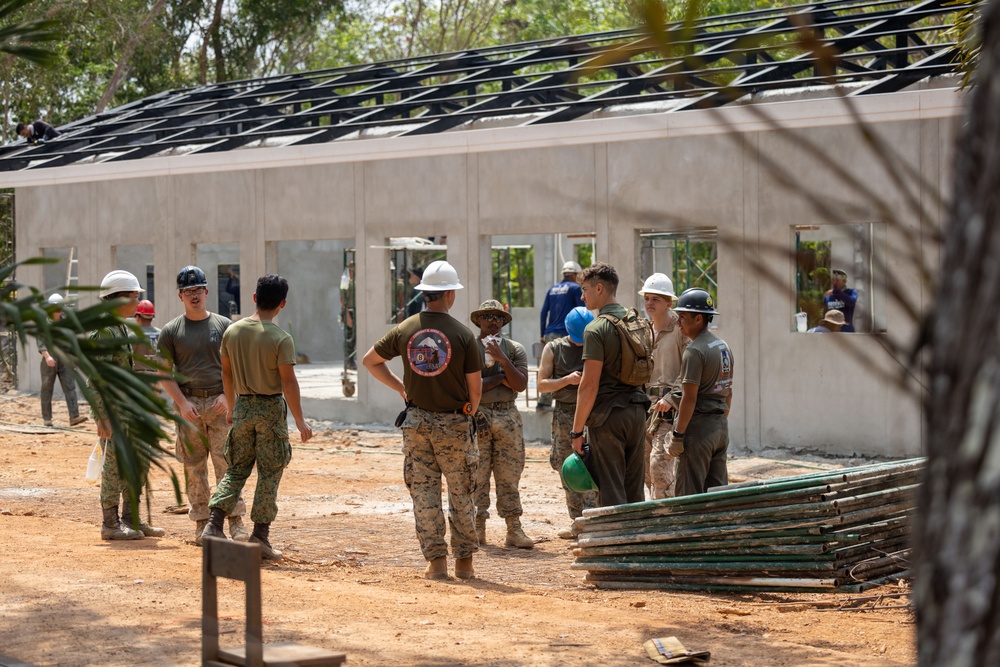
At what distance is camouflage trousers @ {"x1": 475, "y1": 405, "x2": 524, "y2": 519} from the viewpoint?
881cm

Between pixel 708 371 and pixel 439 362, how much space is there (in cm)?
168

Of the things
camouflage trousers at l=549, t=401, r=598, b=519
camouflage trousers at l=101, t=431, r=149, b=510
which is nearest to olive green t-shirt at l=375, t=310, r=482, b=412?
camouflage trousers at l=549, t=401, r=598, b=519

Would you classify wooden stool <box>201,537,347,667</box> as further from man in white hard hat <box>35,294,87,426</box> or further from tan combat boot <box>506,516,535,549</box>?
man in white hard hat <box>35,294,87,426</box>

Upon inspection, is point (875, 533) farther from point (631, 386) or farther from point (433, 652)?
point (433, 652)

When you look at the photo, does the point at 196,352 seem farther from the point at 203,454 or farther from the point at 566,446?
the point at 566,446

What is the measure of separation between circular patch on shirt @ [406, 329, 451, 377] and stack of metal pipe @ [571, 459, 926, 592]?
129 cm

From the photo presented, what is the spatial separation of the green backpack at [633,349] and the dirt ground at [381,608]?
4.38 feet

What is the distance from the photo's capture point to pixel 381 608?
6.62 metres

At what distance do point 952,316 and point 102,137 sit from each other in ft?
68.4

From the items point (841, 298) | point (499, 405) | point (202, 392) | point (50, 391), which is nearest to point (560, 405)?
point (499, 405)

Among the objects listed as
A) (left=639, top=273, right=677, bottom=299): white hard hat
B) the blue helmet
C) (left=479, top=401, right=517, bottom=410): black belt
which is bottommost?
(left=479, top=401, right=517, bottom=410): black belt

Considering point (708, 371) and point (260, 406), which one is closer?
point (708, 371)

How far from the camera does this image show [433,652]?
18.5ft

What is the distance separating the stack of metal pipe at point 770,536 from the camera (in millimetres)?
6859
